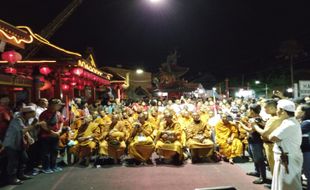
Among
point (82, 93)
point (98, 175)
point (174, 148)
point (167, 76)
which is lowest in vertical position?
point (98, 175)

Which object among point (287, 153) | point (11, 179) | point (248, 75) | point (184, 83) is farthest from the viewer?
point (248, 75)

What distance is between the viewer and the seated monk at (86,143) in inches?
355

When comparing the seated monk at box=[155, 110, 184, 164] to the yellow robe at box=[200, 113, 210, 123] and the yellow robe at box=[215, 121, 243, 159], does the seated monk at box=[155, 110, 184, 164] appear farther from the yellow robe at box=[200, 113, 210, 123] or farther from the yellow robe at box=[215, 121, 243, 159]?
the yellow robe at box=[200, 113, 210, 123]

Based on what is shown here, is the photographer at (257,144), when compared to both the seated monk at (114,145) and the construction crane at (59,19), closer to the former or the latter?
the seated monk at (114,145)

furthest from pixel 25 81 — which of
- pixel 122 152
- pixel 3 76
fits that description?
pixel 122 152

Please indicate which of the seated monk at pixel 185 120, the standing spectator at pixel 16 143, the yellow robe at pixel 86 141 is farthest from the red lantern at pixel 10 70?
the seated monk at pixel 185 120

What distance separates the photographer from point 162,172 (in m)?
7.96

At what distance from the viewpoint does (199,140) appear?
9125 mm

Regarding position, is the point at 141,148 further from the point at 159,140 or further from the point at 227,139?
the point at 227,139

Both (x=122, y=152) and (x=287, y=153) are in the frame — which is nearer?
(x=287, y=153)

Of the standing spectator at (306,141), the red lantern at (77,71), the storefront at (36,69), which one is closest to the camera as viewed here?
the standing spectator at (306,141)

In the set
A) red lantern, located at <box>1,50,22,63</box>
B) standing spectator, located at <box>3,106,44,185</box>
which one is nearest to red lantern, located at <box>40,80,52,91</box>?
red lantern, located at <box>1,50,22,63</box>

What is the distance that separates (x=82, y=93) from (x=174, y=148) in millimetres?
15129

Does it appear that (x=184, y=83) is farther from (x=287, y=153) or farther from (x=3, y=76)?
(x=287, y=153)
